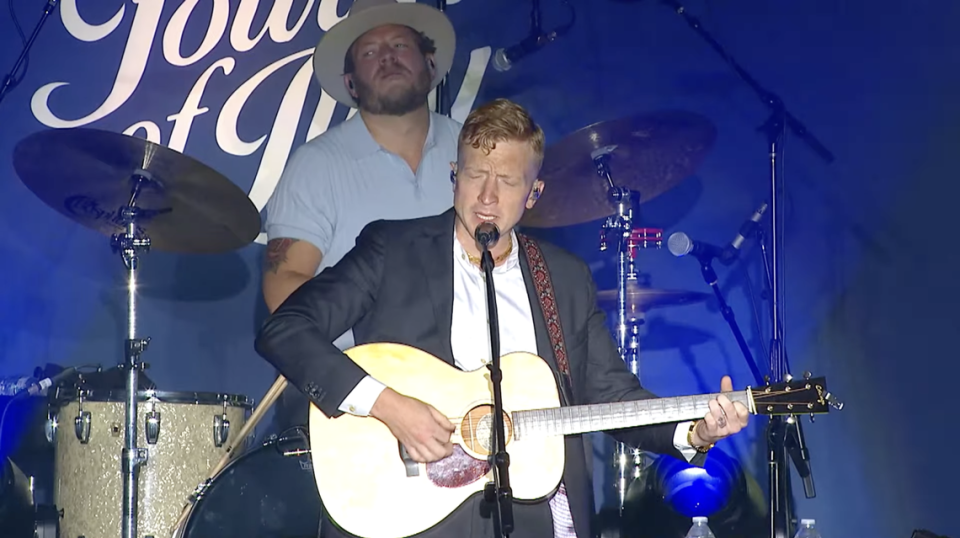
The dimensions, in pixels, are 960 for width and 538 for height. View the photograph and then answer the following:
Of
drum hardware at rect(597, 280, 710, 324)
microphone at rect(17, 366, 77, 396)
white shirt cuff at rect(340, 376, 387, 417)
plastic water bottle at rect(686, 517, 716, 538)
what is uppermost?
drum hardware at rect(597, 280, 710, 324)

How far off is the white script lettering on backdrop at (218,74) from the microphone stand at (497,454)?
130 inches

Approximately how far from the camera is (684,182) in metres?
6.30

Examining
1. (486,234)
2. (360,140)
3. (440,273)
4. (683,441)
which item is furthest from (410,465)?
(360,140)

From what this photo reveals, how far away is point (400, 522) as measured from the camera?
3.06 meters

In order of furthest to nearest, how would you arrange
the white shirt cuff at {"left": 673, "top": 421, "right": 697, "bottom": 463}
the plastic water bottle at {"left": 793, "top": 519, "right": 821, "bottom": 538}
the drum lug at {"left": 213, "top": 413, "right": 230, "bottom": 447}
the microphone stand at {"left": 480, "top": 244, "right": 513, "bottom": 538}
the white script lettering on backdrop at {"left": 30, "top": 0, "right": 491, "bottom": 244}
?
the white script lettering on backdrop at {"left": 30, "top": 0, "right": 491, "bottom": 244}, the plastic water bottle at {"left": 793, "top": 519, "right": 821, "bottom": 538}, the drum lug at {"left": 213, "top": 413, "right": 230, "bottom": 447}, the white shirt cuff at {"left": 673, "top": 421, "right": 697, "bottom": 463}, the microphone stand at {"left": 480, "top": 244, "right": 513, "bottom": 538}

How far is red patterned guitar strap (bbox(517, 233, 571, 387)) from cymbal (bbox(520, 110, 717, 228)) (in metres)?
1.70

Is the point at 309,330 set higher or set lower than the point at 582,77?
lower

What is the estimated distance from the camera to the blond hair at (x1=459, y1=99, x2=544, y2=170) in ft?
10.8

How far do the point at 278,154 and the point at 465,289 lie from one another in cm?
295

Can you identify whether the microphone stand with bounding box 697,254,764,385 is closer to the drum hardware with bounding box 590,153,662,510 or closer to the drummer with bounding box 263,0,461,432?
the drum hardware with bounding box 590,153,662,510

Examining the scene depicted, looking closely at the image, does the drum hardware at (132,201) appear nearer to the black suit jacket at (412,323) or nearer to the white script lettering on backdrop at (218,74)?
the white script lettering on backdrop at (218,74)

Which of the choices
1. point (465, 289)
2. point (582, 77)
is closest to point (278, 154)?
point (582, 77)

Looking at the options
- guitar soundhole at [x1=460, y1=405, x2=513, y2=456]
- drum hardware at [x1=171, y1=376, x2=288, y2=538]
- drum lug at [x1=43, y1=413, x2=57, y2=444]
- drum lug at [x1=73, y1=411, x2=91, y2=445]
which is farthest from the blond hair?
drum lug at [x1=43, y1=413, x2=57, y2=444]

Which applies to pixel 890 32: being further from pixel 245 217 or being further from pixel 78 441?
pixel 78 441
